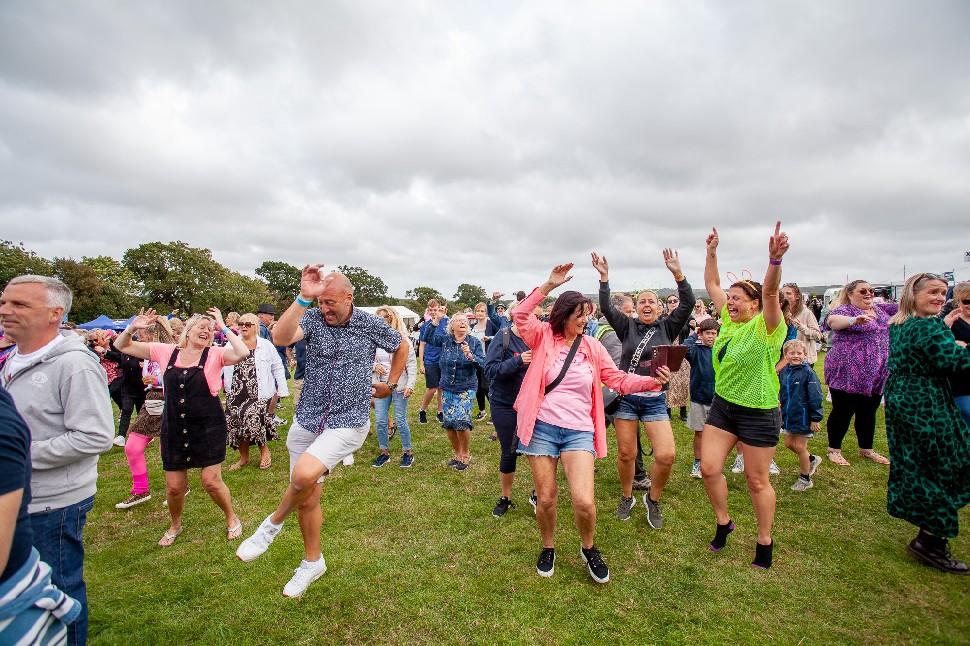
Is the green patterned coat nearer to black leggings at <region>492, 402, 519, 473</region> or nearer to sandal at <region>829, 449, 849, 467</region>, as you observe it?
sandal at <region>829, 449, 849, 467</region>

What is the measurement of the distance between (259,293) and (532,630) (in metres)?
69.0

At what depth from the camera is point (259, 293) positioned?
63.3 metres

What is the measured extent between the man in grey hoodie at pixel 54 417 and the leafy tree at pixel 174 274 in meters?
57.5

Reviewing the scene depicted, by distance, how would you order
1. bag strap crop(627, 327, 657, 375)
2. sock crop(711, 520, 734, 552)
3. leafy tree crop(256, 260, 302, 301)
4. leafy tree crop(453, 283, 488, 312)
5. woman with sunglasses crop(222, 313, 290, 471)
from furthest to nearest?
1. leafy tree crop(453, 283, 488, 312)
2. leafy tree crop(256, 260, 302, 301)
3. woman with sunglasses crop(222, 313, 290, 471)
4. bag strap crop(627, 327, 657, 375)
5. sock crop(711, 520, 734, 552)

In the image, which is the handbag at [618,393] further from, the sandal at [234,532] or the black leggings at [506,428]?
the sandal at [234,532]

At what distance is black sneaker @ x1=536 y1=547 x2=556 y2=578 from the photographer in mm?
3797

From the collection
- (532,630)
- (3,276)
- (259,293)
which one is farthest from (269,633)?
(259,293)

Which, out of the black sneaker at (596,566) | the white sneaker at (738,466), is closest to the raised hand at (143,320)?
the black sneaker at (596,566)

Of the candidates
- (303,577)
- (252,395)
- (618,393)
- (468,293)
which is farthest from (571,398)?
(468,293)

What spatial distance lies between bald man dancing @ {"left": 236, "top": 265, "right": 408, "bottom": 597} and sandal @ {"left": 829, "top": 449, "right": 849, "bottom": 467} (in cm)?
662

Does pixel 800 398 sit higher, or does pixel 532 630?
pixel 800 398

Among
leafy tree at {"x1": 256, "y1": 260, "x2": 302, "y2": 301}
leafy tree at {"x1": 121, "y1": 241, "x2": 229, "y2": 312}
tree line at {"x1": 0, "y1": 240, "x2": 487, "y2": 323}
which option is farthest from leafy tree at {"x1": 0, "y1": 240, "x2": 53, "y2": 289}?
leafy tree at {"x1": 256, "y1": 260, "x2": 302, "y2": 301}

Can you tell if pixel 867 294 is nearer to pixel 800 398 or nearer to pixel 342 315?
pixel 800 398

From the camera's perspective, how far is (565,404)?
3.69 metres
